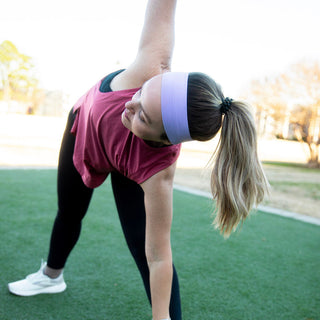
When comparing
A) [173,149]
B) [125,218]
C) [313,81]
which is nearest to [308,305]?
[125,218]

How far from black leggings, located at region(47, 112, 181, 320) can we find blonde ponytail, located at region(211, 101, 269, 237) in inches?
18.1

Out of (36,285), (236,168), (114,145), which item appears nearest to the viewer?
(236,168)

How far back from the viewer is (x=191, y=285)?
239cm

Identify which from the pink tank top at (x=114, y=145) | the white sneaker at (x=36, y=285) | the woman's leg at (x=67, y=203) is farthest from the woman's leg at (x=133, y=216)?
the white sneaker at (x=36, y=285)

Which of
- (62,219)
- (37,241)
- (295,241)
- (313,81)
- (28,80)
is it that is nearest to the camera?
(62,219)

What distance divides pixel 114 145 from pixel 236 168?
1.72ft

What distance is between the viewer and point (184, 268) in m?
2.68

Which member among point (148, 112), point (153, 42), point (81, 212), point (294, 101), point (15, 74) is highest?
point (15, 74)

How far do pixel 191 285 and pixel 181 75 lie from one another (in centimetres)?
167

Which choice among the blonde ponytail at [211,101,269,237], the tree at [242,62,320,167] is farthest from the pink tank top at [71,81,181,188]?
the tree at [242,62,320,167]

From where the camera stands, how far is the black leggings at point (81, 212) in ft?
5.35

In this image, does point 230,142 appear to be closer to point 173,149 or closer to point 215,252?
point 173,149

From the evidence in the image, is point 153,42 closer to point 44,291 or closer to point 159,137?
point 159,137

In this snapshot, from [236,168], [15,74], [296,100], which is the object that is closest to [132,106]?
[236,168]
